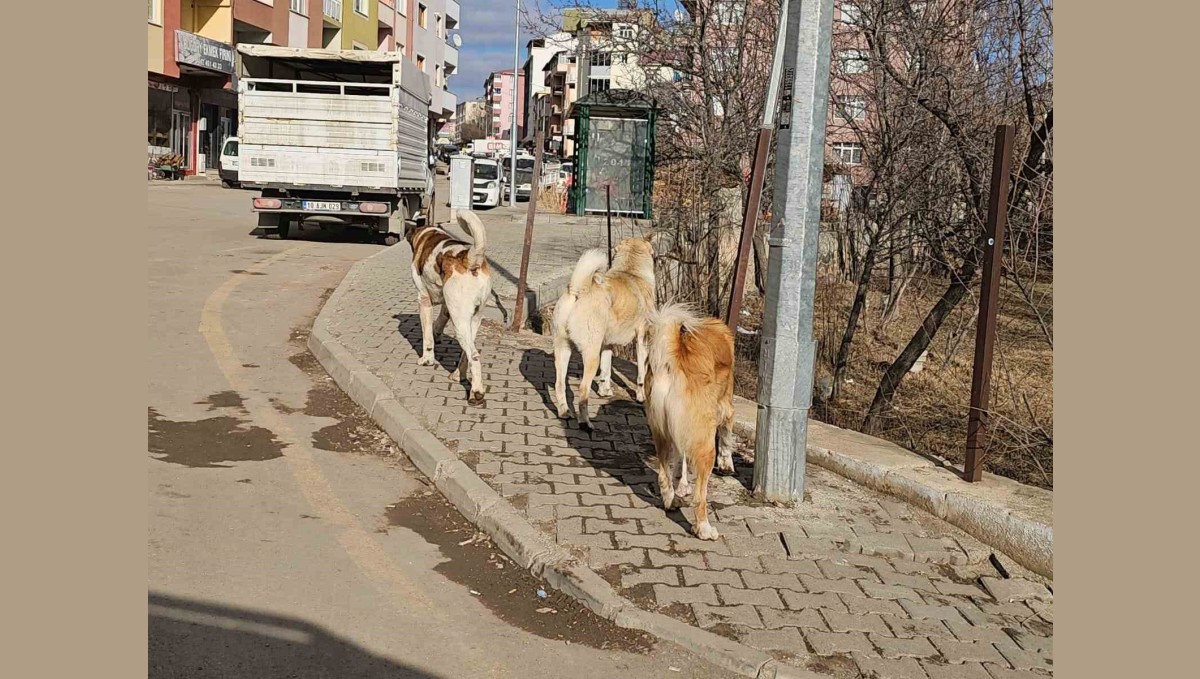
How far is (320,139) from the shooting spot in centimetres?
1784

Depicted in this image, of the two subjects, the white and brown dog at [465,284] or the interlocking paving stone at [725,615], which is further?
the white and brown dog at [465,284]

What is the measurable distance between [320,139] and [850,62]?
10944 millimetres

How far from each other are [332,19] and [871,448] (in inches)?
1899

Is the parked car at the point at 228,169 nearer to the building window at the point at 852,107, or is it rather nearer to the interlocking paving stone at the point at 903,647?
the building window at the point at 852,107

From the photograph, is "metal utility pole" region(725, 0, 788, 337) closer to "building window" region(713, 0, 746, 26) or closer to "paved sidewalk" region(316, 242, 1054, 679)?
"paved sidewalk" region(316, 242, 1054, 679)

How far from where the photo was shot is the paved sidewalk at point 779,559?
4.09 meters

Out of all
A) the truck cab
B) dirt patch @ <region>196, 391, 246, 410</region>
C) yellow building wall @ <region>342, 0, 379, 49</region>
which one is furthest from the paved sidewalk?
yellow building wall @ <region>342, 0, 379, 49</region>

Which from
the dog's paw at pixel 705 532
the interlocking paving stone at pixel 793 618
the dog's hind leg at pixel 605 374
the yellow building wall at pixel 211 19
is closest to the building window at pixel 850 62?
the dog's hind leg at pixel 605 374

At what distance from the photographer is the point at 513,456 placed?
20.6ft

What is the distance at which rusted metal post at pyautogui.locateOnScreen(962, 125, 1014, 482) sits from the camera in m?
5.40

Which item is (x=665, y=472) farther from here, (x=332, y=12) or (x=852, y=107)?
(x=332, y=12)

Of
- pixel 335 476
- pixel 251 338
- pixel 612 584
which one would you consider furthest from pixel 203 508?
pixel 251 338

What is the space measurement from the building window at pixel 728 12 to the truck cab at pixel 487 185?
74.5ft

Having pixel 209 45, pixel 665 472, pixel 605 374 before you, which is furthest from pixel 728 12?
pixel 209 45
